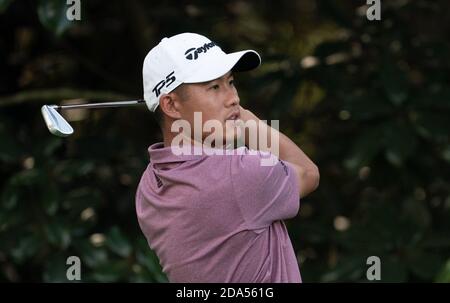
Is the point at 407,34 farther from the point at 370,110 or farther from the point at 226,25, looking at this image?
the point at 226,25

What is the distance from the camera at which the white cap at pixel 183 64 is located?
2.16 m

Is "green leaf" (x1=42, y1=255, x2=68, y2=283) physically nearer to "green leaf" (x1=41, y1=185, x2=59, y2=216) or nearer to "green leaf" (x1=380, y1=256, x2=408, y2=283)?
"green leaf" (x1=41, y1=185, x2=59, y2=216)

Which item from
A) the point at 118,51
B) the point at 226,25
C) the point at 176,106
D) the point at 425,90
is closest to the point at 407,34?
the point at 425,90

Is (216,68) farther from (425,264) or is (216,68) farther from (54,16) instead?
(425,264)

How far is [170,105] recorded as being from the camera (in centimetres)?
221

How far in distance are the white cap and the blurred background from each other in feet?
5.00

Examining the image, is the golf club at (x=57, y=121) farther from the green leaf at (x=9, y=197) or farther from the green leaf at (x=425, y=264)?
the green leaf at (x=425, y=264)

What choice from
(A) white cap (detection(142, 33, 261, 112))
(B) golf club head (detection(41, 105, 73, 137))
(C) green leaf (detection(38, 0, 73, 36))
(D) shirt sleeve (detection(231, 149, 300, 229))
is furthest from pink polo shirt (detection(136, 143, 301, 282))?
(C) green leaf (detection(38, 0, 73, 36))

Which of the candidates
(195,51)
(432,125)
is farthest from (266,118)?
(195,51)

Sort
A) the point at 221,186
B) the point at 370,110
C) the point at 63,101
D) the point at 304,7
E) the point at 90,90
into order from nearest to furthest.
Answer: the point at 221,186
the point at 370,110
the point at 63,101
the point at 90,90
the point at 304,7

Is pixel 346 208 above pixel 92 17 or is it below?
below

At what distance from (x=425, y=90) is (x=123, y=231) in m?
1.28

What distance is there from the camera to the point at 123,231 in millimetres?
4387

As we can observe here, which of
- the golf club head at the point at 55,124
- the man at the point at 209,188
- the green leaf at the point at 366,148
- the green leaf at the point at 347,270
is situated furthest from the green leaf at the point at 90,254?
the man at the point at 209,188
